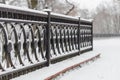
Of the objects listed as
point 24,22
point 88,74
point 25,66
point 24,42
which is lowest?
point 88,74

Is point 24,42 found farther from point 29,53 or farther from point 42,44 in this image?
point 42,44

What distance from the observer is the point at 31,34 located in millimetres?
6586

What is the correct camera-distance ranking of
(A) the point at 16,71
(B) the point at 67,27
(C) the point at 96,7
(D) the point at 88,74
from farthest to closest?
(C) the point at 96,7, (B) the point at 67,27, (D) the point at 88,74, (A) the point at 16,71

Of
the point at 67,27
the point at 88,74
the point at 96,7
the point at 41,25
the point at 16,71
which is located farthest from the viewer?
the point at 96,7

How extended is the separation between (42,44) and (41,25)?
482 mm

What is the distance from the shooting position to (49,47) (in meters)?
7.62

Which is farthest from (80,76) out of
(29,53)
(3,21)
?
(3,21)

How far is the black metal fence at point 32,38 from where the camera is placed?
5449 millimetres

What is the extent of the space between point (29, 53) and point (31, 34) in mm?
407

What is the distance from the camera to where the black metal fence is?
17.9 ft

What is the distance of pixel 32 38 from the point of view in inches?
263

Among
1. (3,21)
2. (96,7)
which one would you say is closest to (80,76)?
(3,21)

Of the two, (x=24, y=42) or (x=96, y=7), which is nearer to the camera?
(x=24, y=42)

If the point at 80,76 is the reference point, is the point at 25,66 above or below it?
above
